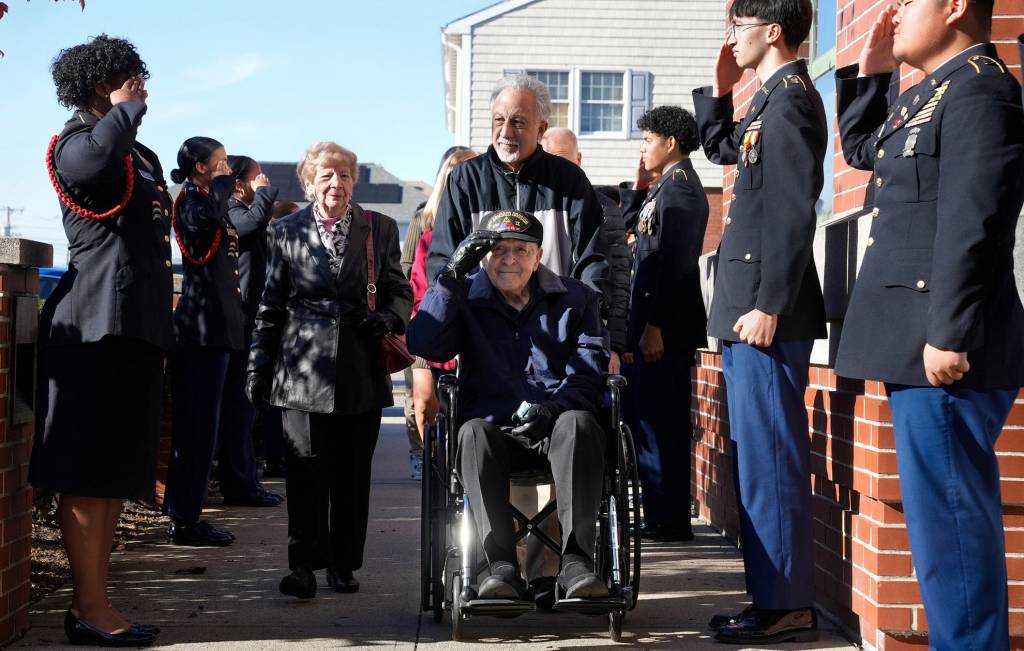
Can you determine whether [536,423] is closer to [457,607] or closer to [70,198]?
[457,607]

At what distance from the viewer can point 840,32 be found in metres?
5.75

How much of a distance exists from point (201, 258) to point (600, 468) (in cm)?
326

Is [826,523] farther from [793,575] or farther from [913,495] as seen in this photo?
[913,495]

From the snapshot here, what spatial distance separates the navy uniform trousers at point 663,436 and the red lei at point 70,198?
3.39m

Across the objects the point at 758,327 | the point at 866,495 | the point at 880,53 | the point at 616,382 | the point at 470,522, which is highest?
the point at 880,53

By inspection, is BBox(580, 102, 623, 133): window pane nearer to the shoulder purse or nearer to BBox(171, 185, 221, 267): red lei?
BBox(171, 185, 221, 267): red lei

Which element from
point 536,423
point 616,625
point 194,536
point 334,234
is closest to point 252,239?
point 194,536

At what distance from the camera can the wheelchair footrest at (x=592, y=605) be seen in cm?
431

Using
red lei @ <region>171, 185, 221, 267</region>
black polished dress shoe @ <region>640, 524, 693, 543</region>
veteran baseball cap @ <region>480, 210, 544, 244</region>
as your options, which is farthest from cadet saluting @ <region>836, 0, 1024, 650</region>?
red lei @ <region>171, 185, 221, 267</region>

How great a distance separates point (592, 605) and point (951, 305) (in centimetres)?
162

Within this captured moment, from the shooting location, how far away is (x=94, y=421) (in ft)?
14.7

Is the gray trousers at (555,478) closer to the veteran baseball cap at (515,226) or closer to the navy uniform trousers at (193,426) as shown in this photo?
the veteran baseball cap at (515,226)

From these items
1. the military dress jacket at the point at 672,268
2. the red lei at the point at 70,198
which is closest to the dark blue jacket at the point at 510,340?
the red lei at the point at 70,198

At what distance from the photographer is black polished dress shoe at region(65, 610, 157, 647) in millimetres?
4465
